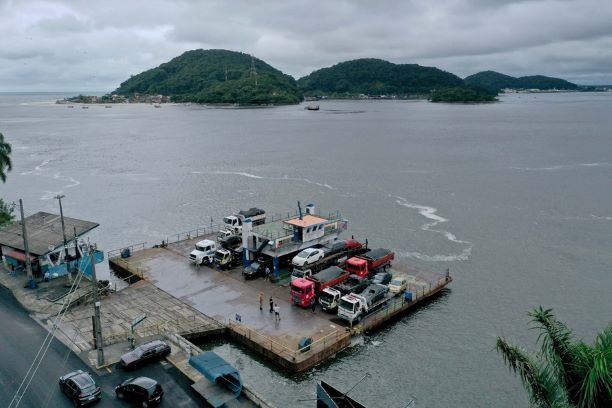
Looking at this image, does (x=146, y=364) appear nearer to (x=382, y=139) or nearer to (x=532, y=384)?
(x=532, y=384)

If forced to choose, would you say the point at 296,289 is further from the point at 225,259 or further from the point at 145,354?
the point at 145,354

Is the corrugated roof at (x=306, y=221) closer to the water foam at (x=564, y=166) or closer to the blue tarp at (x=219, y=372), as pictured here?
the blue tarp at (x=219, y=372)

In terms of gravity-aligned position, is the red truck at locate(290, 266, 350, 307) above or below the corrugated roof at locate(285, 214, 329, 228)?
below

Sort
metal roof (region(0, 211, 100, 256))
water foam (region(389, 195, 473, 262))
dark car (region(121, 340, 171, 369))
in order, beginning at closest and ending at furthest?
dark car (region(121, 340, 171, 369))
metal roof (region(0, 211, 100, 256))
water foam (region(389, 195, 473, 262))

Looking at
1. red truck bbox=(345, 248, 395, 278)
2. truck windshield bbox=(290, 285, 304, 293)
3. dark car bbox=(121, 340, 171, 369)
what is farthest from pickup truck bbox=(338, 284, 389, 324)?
dark car bbox=(121, 340, 171, 369)

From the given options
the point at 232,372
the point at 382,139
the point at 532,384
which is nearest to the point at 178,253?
the point at 232,372

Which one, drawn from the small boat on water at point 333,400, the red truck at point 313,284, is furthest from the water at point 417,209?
the small boat on water at point 333,400

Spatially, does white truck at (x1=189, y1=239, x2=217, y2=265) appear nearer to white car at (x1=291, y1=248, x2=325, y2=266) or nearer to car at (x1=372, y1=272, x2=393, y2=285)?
white car at (x1=291, y1=248, x2=325, y2=266)
